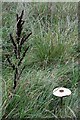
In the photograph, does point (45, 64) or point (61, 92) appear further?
point (45, 64)

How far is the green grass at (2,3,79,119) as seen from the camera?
1.72 meters

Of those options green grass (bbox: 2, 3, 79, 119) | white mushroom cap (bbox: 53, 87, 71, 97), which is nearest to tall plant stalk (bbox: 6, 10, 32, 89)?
green grass (bbox: 2, 3, 79, 119)

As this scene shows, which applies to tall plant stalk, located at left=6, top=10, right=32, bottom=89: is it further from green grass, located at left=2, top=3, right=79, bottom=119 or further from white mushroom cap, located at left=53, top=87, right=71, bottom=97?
white mushroom cap, located at left=53, top=87, right=71, bottom=97

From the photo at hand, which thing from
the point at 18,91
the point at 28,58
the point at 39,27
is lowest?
the point at 18,91

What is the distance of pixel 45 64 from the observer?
1.81 meters

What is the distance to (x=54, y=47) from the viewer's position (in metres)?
1.82

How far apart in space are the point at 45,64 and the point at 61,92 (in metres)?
0.20

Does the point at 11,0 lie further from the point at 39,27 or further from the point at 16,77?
the point at 16,77

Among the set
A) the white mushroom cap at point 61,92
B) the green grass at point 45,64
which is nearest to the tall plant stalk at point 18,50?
the green grass at point 45,64

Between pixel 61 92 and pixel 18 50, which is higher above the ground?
pixel 18 50

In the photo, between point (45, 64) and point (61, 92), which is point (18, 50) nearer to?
point (45, 64)

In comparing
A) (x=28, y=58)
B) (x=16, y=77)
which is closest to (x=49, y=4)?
(x=28, y=58)

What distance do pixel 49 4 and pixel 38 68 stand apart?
333 millimetres

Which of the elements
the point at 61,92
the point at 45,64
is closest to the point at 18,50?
the point at 45,64
